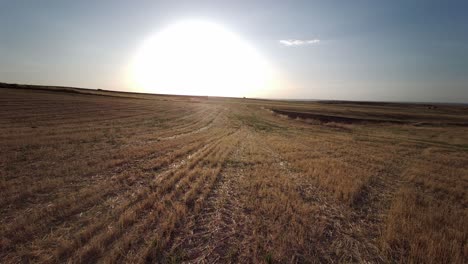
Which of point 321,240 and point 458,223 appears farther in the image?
point 458,223

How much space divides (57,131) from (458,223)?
2218 cm

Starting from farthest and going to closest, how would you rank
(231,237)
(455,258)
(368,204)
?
(368,204), (231,237), (455,258)

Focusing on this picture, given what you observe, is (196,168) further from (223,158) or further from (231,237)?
(231,237)

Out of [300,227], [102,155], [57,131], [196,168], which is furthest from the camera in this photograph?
[57,131]

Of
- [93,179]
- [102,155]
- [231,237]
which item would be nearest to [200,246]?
[231,237]

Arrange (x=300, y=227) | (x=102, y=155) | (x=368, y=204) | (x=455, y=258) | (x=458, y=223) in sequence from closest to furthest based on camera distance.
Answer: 1. (x=455, y=258)
2. (x=300, y=227)
3. (x=458, y=223)
4. (x=368, y=204)
5. (x=102, y=155)

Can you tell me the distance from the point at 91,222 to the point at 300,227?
5055 mm

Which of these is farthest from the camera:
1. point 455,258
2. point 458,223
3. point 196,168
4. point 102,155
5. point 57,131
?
point 57,131

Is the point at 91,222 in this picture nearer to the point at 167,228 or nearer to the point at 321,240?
the point at 167,228

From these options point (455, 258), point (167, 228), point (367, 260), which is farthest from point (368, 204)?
point (167, 228)

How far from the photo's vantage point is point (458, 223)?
5480 millimetres

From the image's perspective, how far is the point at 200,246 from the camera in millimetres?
4230

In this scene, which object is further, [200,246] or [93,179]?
[93,179]

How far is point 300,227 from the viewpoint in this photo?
16.2 ft
